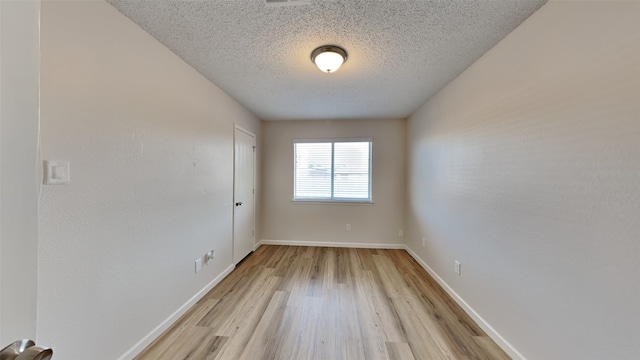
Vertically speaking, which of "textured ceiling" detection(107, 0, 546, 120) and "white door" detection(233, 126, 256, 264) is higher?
"textured ceiling" detection(107, 0, 546, 120)

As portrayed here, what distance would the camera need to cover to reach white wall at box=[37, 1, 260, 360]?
1.21 metres

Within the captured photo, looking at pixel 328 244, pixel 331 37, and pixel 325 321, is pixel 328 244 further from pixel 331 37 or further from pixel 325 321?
pixel 331 37

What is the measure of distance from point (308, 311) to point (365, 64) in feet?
7.94

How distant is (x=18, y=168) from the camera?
1.40 ft

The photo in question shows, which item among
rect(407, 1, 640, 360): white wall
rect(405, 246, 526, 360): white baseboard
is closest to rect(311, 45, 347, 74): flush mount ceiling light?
rect(407, 1, 640, 360): white wall

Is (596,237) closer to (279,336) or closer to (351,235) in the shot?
(279,336)

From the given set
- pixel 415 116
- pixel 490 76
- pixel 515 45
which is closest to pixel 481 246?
pixel 490 76

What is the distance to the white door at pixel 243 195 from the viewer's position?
3281 millimetres

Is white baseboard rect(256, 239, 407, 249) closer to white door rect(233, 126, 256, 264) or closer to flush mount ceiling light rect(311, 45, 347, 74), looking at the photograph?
white door rect(233, 126, 256, 264)

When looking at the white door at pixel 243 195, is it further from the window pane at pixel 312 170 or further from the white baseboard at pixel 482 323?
the white baseboard at pixel 482 323

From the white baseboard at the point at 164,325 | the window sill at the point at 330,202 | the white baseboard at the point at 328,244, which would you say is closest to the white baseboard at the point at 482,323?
the white baseboard at the point at 328,244

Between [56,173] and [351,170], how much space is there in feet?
12.1

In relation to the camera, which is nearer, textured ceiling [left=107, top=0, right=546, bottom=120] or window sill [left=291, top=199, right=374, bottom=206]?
textured ceiling [left=107, top=0, right=546, bottom=120]

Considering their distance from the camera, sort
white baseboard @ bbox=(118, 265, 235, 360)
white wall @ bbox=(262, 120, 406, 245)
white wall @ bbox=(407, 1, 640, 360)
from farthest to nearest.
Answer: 1. white wall @ bbox=(262, 120, 406, 245)
2. white baseboard @ bbox=(118, 265, 235, 360)
3. white wall @ bbox=(407, 1, 640, 360)
